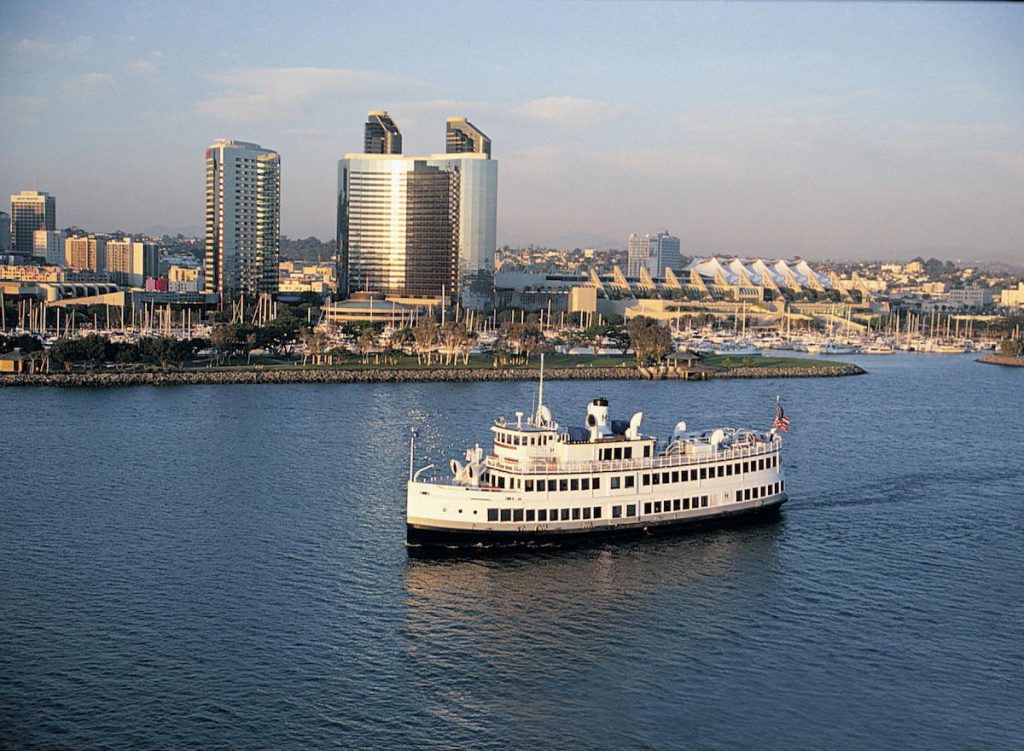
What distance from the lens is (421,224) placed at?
78.0 m

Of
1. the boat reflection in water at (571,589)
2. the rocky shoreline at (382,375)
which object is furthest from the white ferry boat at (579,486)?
the rocky shoreline at (382,375)

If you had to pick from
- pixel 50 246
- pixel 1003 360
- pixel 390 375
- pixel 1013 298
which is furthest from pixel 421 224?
pixel 1013 298

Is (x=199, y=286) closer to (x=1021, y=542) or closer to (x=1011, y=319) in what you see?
(x=1011, y=319)

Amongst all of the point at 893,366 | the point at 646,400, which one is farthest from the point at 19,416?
the point at 893,366

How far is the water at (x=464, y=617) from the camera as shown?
39.2 ft

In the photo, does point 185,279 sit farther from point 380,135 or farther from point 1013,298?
point 1013,298

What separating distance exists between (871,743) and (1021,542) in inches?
364

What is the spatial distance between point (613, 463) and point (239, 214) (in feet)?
211

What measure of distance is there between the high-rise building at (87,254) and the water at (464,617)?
10143 cm

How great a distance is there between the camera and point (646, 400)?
37.0 m

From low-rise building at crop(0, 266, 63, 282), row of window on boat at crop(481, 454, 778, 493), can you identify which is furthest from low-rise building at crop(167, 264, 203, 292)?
row of window on boat at crop(481, 454, 778, 493)

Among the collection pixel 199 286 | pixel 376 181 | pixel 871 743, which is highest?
pixel 376 181

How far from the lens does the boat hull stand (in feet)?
58.3

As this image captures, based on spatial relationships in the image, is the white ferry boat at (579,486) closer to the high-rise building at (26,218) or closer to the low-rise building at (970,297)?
the low-rise building at (970,297)
